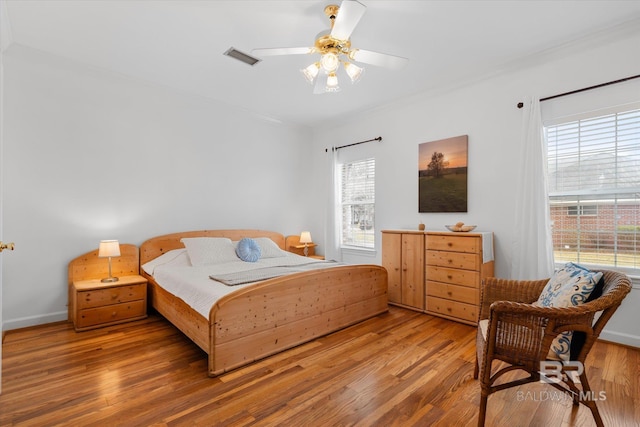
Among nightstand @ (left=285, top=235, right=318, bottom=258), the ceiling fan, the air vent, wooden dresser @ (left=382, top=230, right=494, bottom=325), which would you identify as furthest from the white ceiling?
nightstand @ (left=285, top=235, right=318, bottom=258)

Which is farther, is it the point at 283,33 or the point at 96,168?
the point at 96,168

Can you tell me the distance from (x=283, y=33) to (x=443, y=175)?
239cm

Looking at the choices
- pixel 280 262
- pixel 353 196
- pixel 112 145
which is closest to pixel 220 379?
pixel 280 262

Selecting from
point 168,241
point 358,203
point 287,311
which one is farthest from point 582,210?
point 168,241

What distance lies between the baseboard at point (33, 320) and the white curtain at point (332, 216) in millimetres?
3424

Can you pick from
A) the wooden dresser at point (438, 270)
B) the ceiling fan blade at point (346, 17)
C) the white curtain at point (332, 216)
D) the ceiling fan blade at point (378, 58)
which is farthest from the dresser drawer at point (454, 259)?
the ceiling fan blade at point (346, 17)

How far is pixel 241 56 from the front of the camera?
3.15m

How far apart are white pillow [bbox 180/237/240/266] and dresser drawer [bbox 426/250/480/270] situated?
225cm

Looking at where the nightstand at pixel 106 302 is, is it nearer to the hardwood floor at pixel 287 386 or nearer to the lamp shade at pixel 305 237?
the hardwood floor at pixel 287 386

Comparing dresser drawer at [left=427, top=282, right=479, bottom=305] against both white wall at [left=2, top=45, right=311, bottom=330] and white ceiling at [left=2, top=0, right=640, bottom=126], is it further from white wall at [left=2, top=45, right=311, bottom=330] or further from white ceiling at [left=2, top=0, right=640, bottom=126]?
white wall at [left=2, top=45, right=311, bottom=330]

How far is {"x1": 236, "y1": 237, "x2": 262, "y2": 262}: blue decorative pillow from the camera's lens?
3.83 metres

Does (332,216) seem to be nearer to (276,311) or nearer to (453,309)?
(453,309)

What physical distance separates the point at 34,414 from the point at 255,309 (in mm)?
1349

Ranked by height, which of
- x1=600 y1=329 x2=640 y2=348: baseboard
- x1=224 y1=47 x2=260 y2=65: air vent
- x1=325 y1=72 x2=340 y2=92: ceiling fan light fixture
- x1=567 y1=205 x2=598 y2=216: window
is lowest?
x1=600 y1=329 x2=640 y2=348: baseboard
